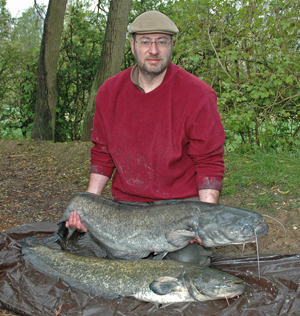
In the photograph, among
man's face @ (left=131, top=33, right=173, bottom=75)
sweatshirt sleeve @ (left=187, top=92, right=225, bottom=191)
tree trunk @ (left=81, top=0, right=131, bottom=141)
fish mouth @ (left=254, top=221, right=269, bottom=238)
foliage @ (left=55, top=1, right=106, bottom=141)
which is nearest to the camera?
fish mouth @ (left=254, top=221, right=269, bottom=238)

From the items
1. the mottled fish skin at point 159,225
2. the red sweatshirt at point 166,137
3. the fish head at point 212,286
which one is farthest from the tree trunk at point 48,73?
the fish head at point 212,286

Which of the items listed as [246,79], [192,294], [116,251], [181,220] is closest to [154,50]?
[181,220]

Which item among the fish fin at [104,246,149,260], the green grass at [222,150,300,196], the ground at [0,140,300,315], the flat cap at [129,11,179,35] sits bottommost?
the ground at [0,140,300,315]

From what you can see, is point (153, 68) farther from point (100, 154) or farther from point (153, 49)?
point (100, 154)

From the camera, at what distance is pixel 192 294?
245cm

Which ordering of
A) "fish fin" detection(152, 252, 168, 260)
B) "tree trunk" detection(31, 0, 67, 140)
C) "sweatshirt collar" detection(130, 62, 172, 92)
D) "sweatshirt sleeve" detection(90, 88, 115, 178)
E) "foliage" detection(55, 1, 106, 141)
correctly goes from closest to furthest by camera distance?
1. "fish fin" detection(152, 252, 168, 260)
2. "sweatshirt collar" detection(130, 62, 172, 92)
3. "sweatshirt sleeve" detection(90, 88, 115, 178)
4. "tree trunk" detection(31, 0, 67, 140)
5. "foliage" detection(55, 1, 106, 141)

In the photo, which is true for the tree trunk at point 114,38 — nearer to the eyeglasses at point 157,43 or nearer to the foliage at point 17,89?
the foliage at point 17,89

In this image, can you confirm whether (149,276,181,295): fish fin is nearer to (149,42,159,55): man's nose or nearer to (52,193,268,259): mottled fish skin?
(52,193,268,259): mottled fish skin

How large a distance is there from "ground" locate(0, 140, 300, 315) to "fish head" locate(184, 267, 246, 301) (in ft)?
3.63

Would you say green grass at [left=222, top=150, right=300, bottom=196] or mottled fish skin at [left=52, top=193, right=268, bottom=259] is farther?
green grass at [left=222, top=150, right=300, bottom=196]

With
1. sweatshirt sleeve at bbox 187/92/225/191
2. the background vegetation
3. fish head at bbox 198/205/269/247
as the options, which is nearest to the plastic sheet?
fish head at bbox 198/205/269/247

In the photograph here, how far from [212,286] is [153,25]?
204 centimetres

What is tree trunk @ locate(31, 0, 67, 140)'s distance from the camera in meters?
7.77

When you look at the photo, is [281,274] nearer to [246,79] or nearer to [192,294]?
[192,294]
